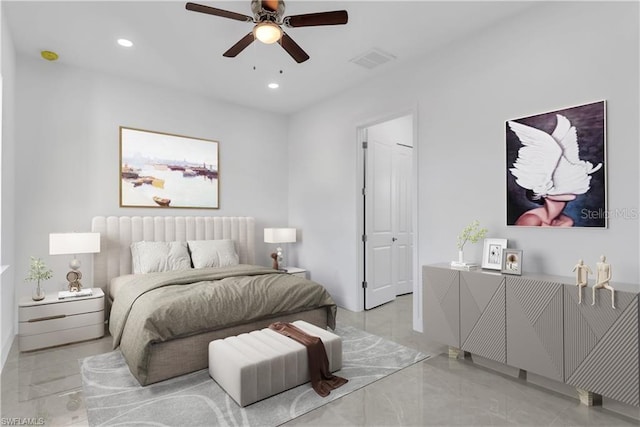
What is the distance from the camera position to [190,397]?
2379 mm

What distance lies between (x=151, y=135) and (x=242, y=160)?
4.32ft

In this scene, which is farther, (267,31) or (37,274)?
(37,274)

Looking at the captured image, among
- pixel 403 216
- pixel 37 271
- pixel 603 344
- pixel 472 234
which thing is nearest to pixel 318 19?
pixel 472 234

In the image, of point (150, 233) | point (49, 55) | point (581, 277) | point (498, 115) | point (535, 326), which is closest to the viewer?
point (581, 277)

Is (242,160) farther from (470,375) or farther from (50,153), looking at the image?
(470,375)

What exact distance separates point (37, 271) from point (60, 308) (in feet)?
1.43

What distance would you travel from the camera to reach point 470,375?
108 inches

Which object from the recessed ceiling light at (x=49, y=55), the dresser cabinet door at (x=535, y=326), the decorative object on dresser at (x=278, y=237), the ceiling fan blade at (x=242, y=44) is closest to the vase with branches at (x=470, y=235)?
the dresser cabinet door at (x=535, y=326)

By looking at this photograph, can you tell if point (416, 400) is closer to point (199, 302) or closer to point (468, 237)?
point (468, 237)

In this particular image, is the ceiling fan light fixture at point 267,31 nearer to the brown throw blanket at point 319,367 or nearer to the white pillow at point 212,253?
the brown throw blanket at point 319,367

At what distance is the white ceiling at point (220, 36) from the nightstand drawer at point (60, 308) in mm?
2556

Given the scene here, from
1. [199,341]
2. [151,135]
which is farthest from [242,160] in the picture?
[199,341]

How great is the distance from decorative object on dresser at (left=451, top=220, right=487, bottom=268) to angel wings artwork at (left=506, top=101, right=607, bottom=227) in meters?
0.26

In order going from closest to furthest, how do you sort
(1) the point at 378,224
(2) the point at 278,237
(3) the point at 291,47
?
1. (3) the point at 291,47
2. (1) the point at 378,224
3. (2) the point at 278,237
